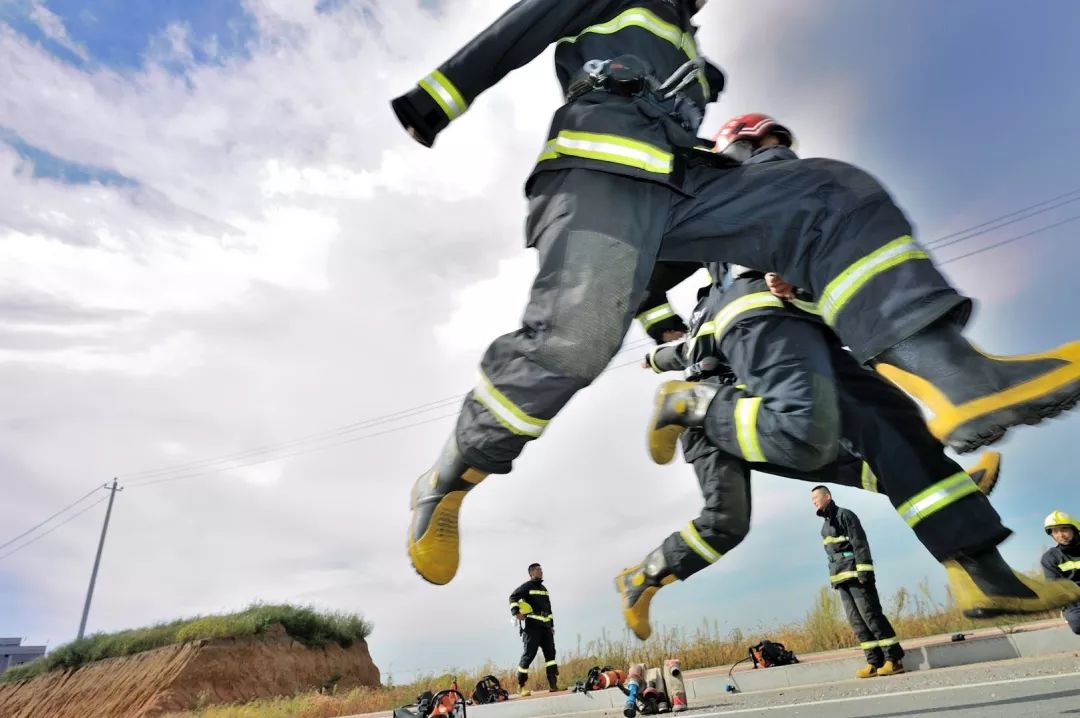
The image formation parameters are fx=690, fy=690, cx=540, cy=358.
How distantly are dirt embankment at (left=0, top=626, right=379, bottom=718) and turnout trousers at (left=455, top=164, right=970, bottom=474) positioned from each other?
15.7 metres

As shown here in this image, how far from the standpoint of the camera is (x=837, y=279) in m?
1.71

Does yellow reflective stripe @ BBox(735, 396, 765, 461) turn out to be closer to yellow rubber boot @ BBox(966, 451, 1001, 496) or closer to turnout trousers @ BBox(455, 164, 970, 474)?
yellow rubber boot @ BBox(966, 451, 1001, 496)

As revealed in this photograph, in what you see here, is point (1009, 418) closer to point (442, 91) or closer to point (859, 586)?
point (442, 91)

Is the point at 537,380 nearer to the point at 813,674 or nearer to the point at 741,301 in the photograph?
the point at 741,301

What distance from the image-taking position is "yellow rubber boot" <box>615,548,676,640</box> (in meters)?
3.73

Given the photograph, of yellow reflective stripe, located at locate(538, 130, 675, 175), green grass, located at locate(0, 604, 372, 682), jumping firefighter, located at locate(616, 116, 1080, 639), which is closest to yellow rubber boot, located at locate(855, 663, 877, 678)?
jumping firefighter, located at locate(616, 116, 1080, 639)

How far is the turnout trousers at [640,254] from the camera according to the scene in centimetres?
171

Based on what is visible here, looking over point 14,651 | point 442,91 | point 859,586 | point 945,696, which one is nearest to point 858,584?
point 859,586

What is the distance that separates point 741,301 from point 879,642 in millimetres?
3820


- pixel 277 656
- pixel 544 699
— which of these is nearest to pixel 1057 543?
pixel 544 699

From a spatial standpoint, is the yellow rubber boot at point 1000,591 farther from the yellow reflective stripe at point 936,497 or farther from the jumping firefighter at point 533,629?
the jumping firefighter at point 533,629

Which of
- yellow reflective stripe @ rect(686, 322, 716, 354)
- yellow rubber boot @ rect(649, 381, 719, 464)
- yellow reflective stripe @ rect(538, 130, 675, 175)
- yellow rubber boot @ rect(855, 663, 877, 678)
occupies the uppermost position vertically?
yellow reflective stripe @ rect(686, 322, 716, 354)

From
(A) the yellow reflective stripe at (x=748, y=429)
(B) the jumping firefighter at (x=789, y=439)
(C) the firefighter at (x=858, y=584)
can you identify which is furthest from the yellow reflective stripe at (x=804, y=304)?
(C) the firefighter at (x=858, y=584)

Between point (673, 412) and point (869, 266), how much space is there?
1712mm
